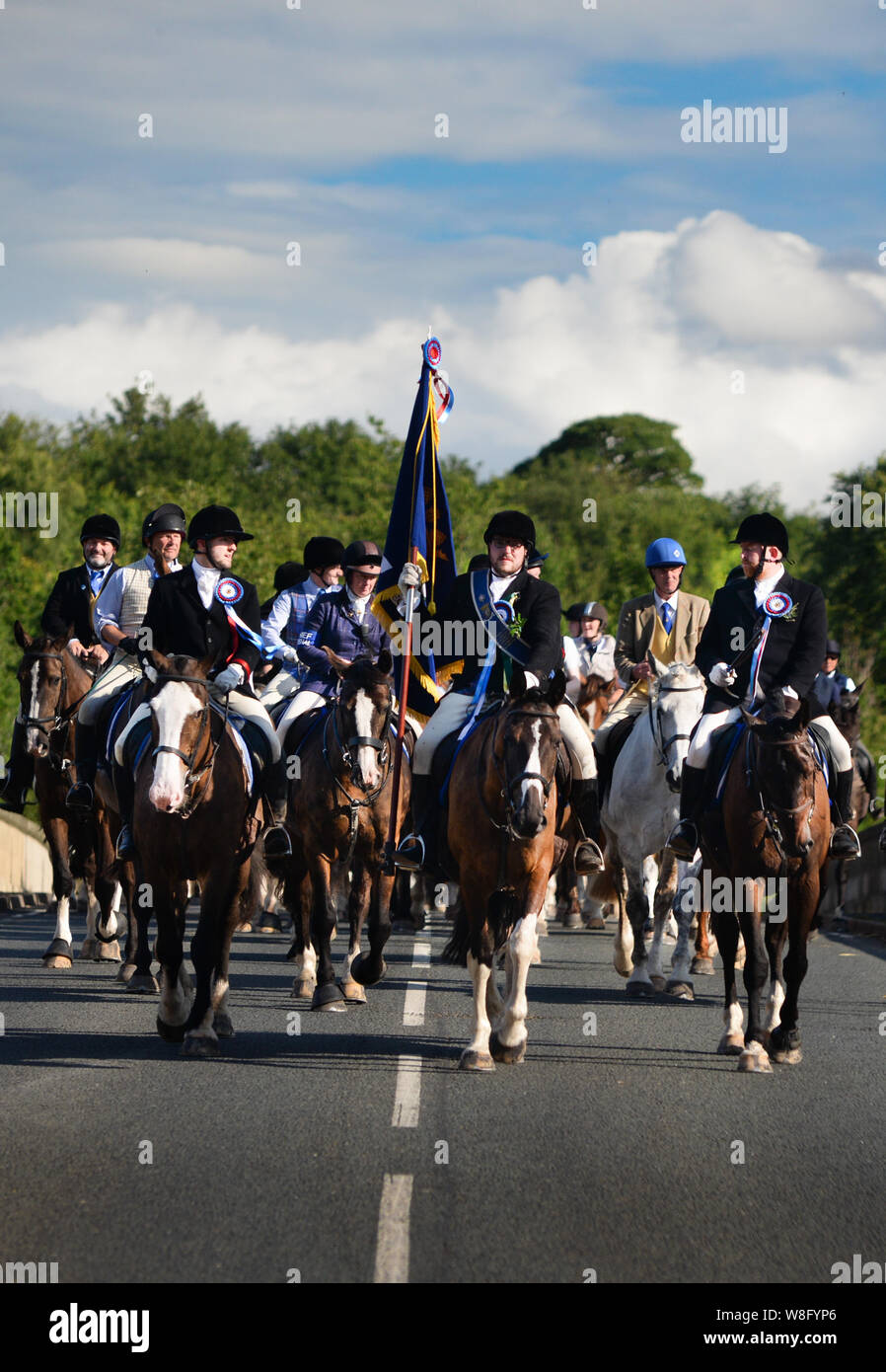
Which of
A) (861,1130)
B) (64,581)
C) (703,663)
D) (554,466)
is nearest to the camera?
(861,1130)

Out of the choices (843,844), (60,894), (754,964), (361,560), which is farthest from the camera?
(60,894)

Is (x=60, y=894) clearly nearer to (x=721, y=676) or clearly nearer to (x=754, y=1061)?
(x=721, y=676)

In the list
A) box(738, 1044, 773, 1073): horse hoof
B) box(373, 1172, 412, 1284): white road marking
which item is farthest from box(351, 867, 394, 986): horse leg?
box(373, 1172, 412, 1284): white road marking

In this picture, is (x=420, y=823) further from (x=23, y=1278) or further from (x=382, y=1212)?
(x=23, y=1278)

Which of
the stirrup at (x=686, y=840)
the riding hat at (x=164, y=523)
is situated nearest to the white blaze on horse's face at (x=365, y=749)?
the riding hat at (x=164, y=523)

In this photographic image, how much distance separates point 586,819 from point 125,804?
2937mm

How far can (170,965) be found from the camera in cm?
1042

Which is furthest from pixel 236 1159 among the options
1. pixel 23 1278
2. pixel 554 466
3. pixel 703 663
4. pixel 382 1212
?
pixel 554 466

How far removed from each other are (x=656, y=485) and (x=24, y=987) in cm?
10349

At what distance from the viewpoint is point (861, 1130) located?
860 cm

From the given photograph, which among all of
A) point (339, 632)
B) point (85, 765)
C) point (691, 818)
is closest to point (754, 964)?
point (691, 818)

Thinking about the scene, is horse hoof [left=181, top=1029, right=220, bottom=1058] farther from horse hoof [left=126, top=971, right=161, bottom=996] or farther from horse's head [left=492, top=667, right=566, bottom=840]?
horse hoof [left=126, top=971, right=161, bottom=996]

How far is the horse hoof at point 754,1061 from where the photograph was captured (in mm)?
10273

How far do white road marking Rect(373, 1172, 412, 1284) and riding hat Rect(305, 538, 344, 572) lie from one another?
9.87 m
